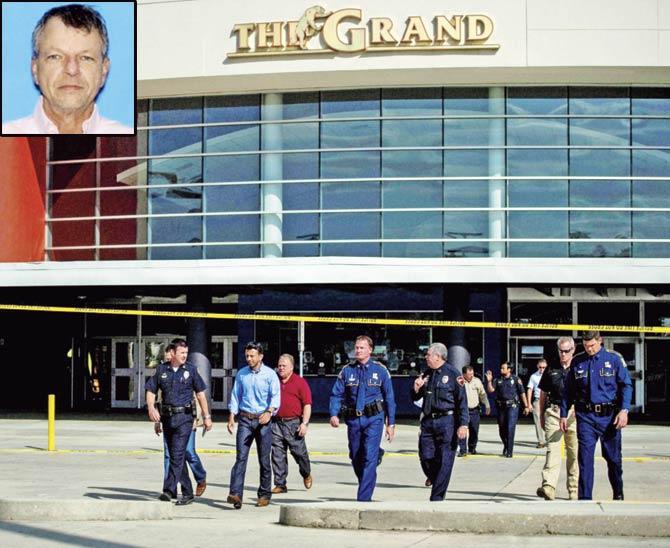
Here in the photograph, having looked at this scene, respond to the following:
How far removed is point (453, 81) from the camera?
97.3ft

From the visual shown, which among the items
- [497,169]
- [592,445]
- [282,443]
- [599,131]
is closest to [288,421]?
[282,443]

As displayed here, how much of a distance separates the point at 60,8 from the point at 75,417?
10.5 metres

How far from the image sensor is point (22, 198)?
102ft

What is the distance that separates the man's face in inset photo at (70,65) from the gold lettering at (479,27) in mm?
8725

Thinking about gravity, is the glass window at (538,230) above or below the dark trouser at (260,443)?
above

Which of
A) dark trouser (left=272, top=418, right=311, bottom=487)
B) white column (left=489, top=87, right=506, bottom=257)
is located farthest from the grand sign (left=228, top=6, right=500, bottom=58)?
dark trouser (left=272, top=418, right=311, bottom=487)

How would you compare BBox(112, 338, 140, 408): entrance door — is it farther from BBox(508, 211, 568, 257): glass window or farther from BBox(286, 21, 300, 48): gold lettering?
BBox(508, 211, 568, 257): glass window

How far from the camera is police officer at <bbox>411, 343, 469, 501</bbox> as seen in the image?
41.1ft

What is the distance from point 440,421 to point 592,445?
152 centimetres

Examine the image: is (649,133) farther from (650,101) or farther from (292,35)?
(292,35)

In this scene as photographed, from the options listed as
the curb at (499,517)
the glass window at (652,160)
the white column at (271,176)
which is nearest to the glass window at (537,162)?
the glass window at (652,160)

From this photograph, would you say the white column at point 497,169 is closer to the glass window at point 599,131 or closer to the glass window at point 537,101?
the glass window at point 537,101

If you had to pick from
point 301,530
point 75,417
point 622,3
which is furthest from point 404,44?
point 301,530

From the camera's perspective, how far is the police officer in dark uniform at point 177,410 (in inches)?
526
